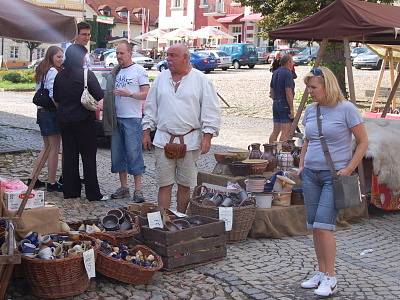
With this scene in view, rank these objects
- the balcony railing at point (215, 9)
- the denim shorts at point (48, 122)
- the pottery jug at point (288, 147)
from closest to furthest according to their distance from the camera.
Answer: the denim shorts at point (48, 122), the pottery jug at point (288, 147), the balcony railing at point (215, 9)

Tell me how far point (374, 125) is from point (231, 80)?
76.5 ft

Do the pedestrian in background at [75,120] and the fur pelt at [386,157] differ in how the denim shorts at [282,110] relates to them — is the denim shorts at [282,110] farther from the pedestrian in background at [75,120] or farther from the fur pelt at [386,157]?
the pedestrian in background at [75,120]

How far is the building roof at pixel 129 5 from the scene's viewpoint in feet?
232

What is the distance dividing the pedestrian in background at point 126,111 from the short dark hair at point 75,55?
40cm

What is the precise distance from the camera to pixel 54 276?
4.58 meters

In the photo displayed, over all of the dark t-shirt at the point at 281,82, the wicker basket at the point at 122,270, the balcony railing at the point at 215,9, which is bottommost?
the wicker basket at the point at 122,270

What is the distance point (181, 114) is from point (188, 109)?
0.08 meters

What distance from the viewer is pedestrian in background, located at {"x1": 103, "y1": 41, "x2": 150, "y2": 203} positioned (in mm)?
7371

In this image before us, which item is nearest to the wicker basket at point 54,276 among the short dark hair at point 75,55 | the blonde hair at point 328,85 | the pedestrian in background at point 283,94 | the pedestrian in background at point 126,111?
the blonde hair at point 328,85

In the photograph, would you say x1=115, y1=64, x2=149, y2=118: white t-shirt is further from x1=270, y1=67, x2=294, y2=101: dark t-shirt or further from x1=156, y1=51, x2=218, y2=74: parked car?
x1=156, y1=51, x2=218, y2=74: parked car

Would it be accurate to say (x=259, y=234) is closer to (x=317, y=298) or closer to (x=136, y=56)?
(x=317, y=298)

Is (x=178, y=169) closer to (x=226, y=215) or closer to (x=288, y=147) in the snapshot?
(x=226, y=215)

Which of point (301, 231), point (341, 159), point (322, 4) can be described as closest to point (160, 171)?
point (301, 231)

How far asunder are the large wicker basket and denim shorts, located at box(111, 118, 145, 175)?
145 centimetres
